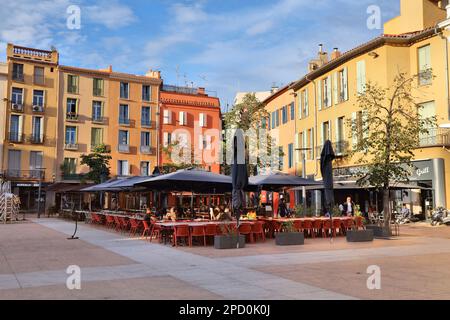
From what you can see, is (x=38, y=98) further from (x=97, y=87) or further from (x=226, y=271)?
(x=226, y=271)

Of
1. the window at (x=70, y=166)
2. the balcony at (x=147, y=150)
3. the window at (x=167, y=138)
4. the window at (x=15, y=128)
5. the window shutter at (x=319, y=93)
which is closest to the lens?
the window shutter at (x=319, y=93)

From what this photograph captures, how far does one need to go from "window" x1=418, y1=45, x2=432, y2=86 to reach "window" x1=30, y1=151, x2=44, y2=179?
34182mm

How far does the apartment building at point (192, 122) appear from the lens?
52.0 metres

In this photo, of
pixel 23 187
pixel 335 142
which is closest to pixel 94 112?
pixel 23 187

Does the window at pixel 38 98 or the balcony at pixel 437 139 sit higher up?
the window at pixel 38 98

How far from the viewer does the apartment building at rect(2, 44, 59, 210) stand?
44000mm

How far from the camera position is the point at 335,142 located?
32.7 meters

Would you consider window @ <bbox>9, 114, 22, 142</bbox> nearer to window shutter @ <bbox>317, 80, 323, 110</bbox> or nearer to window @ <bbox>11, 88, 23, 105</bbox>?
window @ <bbox>11, 88, 23, 105</bbox>

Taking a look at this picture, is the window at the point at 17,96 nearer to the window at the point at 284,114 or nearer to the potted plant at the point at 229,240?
the window at the point at 284,114

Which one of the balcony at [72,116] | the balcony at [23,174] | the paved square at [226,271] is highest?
the balcony at [72,116]

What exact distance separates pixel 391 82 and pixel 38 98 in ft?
108

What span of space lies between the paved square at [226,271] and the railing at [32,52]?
35.0 m

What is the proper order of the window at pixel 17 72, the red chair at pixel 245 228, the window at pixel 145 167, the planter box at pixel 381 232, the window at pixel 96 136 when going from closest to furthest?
1. the red chair at pixel 245 228
2. the planter box at pixel 381 232
3. the window at pixel 17 72
4. the window at pixel 96 136
5. the window at pixel 145 167

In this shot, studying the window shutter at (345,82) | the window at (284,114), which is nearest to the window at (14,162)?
the window at (284,114)
